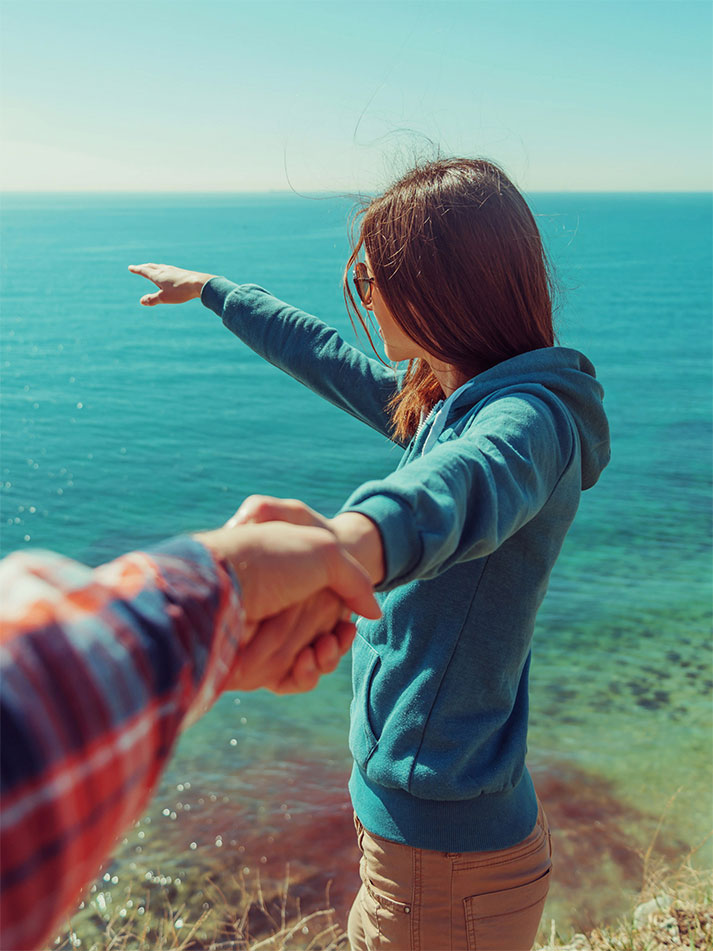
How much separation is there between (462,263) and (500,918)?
62.3 inches

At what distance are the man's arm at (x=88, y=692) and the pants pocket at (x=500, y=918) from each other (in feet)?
4.60

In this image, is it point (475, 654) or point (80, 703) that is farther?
point (475, 654)

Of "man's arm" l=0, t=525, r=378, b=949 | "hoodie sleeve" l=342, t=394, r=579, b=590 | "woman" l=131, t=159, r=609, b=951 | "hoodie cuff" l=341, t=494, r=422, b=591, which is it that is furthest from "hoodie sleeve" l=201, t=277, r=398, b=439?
"man's arm" l=0, t=525, r=378, b=949

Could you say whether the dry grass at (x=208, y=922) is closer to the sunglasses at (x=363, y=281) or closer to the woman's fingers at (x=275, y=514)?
the sunglasses at (x=363, y=281)

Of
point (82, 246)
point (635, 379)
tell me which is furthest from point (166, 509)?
point (82, 246)

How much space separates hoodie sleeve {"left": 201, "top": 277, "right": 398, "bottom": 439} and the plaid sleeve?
190cm

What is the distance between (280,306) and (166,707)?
2.30m

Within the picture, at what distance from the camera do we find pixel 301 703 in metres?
9.86

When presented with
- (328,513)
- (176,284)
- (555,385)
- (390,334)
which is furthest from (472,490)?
(328,513)

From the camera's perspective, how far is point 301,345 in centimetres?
286

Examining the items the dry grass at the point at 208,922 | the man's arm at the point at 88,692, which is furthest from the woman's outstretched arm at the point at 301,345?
the dry grass at the point at 208,922

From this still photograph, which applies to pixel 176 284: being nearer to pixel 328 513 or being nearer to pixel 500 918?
pixel 500 918

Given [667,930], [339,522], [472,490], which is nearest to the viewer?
[339,522]

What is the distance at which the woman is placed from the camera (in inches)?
75.7
